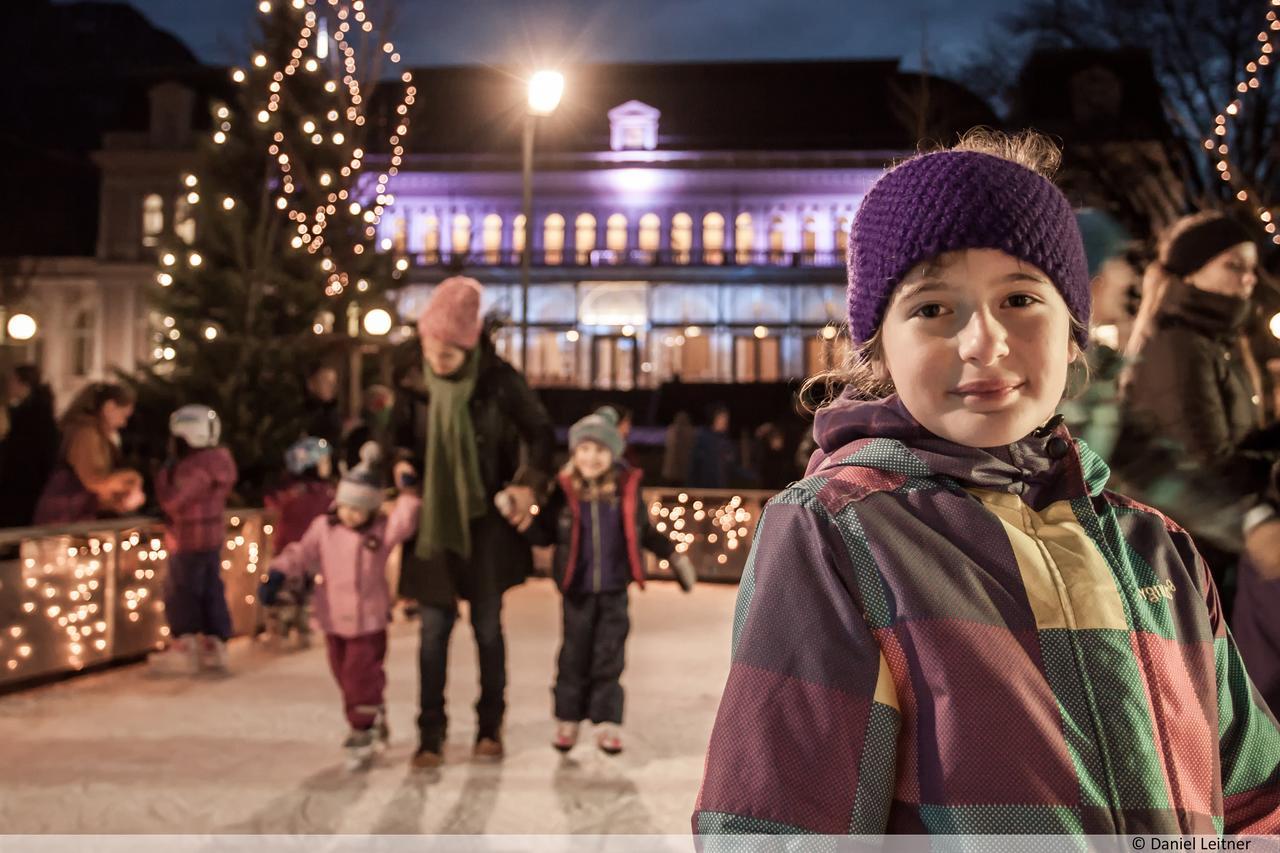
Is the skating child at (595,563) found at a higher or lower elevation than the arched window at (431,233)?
lower

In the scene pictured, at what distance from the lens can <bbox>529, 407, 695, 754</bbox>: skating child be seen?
5902mm

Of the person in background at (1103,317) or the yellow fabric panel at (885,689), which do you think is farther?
the person in background at (1103,317)

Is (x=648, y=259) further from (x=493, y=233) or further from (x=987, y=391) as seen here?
(x=987, y=391)

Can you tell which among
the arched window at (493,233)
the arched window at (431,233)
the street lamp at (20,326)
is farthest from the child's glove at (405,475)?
the arched window at (431,233)

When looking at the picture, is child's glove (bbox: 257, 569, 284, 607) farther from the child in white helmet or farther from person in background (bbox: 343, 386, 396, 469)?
the child in white helmet

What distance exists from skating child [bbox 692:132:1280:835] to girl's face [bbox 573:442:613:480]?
15.0 feet

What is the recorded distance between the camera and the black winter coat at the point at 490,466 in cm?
573

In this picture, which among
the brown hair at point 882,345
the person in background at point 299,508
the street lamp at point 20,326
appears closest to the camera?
the brown hair at point 882,345

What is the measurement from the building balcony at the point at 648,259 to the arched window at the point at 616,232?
3.16ft

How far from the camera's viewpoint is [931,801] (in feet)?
4.34

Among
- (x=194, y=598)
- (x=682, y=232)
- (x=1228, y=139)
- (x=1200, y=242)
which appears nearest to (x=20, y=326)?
(x=194, y=598)

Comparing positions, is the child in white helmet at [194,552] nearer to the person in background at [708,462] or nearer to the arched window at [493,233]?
the person in background at [708,462]

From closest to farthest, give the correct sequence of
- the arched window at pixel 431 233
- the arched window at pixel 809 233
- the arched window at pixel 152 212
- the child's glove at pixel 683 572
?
the child's glove at pixel 683 572 → the arched window at pixel 152 212 → the arched window at pixel 809 233 → the arched window at pixel 431 233

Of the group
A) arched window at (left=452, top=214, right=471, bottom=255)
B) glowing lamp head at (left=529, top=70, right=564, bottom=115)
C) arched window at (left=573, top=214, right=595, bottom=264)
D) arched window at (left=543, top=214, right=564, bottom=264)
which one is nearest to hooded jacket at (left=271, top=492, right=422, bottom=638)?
glowing lamp head at (left=529, top=70, right=564, bottom=115)
